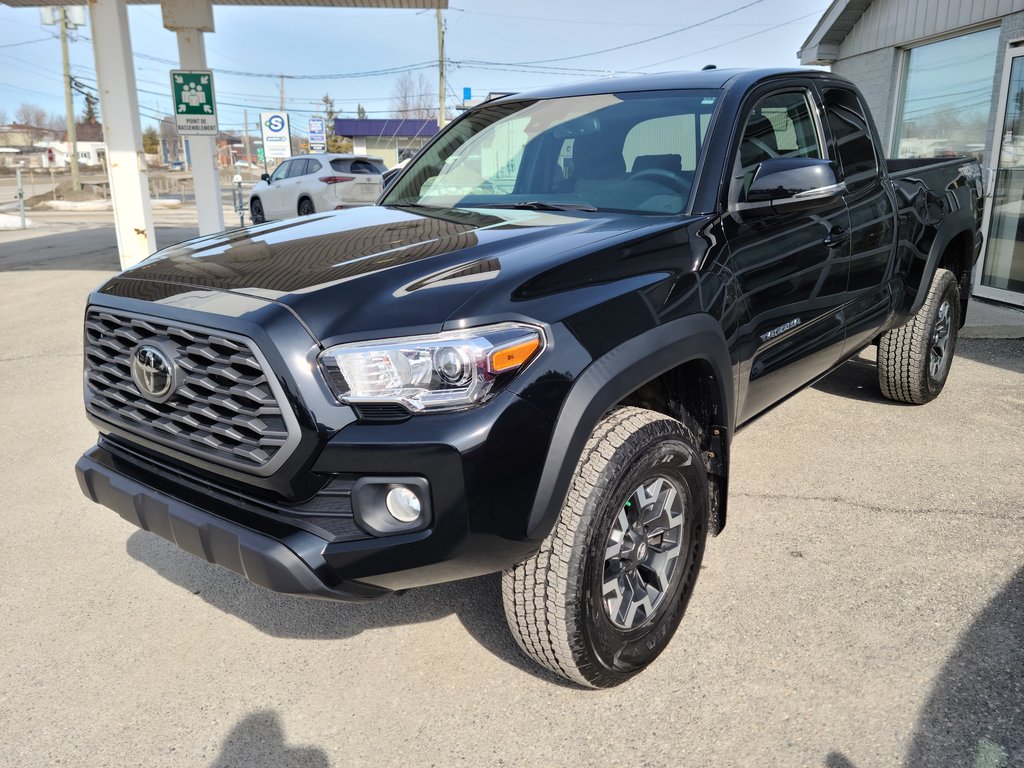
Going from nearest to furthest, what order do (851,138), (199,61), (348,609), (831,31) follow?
(348,609) < (851,138) < (199,61) < (831,31)

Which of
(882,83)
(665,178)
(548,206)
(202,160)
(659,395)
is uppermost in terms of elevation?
(882,83)

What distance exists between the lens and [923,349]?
4750 millimetres

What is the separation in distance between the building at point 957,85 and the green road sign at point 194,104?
26.4ft

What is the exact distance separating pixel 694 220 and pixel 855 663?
151cm

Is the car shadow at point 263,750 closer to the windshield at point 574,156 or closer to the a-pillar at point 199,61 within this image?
the windshield at point 574,156

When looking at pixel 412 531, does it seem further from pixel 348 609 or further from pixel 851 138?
pixel 851 138

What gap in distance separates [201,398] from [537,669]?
1.33 m

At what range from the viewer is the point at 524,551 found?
84.0 inches

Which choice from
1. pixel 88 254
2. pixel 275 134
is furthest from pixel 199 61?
pixel 275 134

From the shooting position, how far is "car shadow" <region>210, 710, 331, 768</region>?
2.25m

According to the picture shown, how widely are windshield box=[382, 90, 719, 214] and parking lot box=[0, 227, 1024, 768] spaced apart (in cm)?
148

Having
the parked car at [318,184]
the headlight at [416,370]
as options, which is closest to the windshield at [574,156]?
the headlight at [416,370]

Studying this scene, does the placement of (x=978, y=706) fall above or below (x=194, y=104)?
below

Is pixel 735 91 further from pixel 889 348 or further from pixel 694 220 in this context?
pixel 889 348
